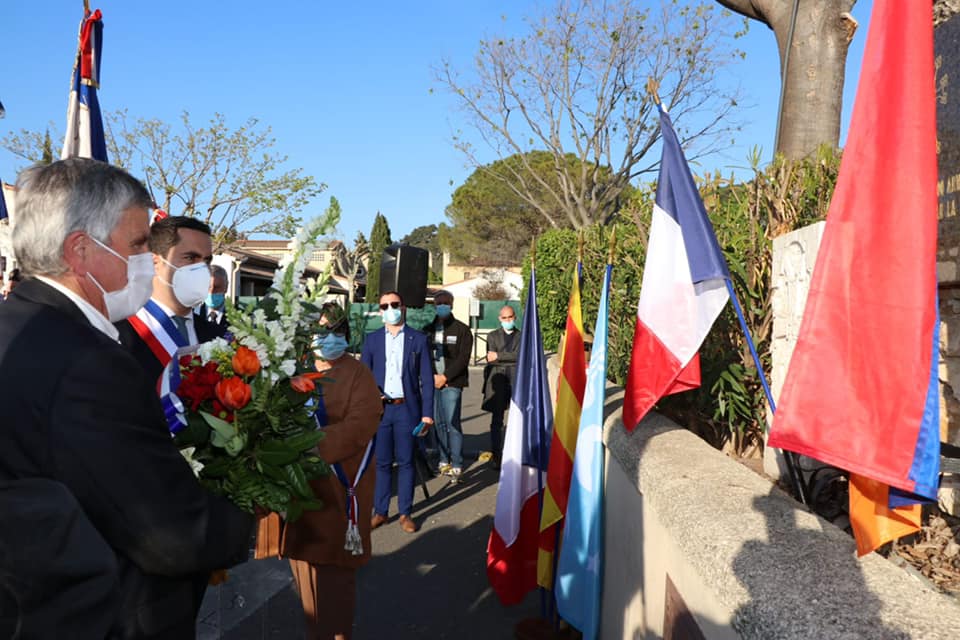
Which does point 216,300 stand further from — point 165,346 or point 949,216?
point 949,216

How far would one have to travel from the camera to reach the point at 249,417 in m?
2.22

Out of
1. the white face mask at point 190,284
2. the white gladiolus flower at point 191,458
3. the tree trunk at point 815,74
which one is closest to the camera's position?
the white gladiolus flower at point 191,458

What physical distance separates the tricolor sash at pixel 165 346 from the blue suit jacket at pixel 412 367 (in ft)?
12.0

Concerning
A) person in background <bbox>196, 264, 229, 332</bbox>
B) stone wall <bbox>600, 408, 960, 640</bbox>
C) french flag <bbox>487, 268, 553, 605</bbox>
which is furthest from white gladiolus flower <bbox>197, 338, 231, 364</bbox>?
person in background <bbox>196, 264, 229, 332</bbox>

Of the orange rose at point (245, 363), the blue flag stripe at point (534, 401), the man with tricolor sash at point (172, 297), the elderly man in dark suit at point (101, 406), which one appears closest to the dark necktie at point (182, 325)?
the man with tricolor sash at point (172, 297)

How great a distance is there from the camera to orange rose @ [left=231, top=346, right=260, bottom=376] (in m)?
2.16

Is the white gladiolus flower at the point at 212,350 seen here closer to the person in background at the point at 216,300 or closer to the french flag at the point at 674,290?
the french flag at the point at 674,290

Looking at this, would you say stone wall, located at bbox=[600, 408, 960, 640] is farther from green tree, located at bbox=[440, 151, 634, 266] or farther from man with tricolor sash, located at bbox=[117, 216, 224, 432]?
green tree, located at bbox=[440, 151, 634, 266]

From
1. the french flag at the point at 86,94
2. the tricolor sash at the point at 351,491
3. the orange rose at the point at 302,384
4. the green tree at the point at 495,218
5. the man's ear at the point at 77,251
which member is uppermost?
the green tree at the point at 495,218

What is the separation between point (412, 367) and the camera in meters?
6.61

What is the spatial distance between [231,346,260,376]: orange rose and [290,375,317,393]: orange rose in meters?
0.22

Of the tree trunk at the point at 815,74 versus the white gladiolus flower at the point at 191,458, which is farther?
the tree trunk at the point at 815,74

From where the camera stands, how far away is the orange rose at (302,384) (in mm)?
2422

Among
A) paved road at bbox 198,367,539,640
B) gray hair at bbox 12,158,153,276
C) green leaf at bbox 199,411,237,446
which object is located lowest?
paved road at bbox 198,367,539,640
